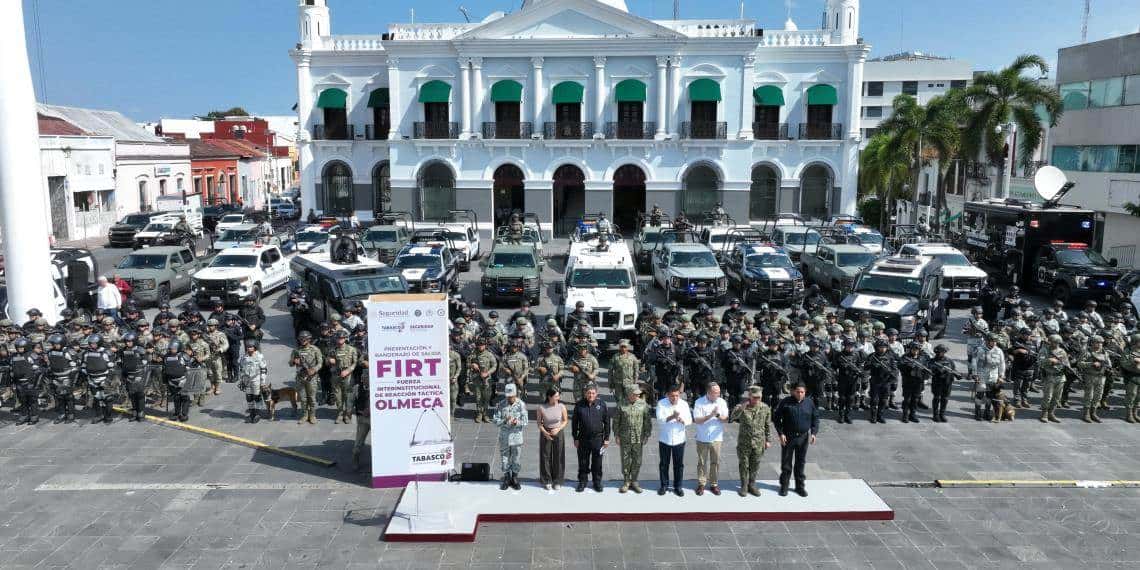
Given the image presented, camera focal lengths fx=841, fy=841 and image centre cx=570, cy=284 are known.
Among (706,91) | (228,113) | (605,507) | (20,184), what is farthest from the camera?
(228,113)

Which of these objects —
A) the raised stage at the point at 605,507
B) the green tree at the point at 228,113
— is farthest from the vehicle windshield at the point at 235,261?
the green tree at the point at 228,113

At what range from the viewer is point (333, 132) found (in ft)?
147

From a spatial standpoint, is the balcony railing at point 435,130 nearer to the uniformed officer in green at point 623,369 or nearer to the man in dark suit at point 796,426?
the uniformed officer in green at point 623,369

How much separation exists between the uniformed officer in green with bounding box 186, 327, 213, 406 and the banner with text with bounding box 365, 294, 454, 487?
5325 mm

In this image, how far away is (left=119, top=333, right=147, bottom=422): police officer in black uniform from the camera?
13.9 meters

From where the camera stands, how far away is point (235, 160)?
6406cm

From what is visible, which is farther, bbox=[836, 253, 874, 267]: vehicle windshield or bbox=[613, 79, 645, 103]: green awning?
bbox=[613, 79, 645, 103]: green awning

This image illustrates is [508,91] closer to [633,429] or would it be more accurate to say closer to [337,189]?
[337,189]

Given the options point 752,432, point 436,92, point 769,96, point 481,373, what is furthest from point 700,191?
point 752,432

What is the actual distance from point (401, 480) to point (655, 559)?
3.84m

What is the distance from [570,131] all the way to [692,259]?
60.3 feet

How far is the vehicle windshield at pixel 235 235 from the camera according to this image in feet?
106

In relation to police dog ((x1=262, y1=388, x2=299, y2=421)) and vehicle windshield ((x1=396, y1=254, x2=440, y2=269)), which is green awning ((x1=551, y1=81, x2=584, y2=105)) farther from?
police dog ((x1=262, y1=388, x2=299, y2=421))

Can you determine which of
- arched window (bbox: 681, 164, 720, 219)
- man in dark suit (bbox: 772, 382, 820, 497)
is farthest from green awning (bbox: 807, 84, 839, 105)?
man in dark suit (bbox: 772, 382, 820, 497)
